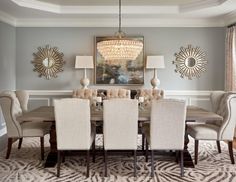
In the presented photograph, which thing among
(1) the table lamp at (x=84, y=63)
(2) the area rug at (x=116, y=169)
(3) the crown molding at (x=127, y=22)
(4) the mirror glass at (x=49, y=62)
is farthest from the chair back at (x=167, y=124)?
(4) the mirror glass at (x=49, y=62)

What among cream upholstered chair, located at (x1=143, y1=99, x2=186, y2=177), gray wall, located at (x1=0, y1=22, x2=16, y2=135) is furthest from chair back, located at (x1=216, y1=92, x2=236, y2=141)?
gray wall, located at (x1=0, y1=22, x2=16, y2=135)

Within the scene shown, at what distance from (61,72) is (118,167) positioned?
11.3ft

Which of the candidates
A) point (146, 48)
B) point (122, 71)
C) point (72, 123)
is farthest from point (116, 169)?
point (146, 48)

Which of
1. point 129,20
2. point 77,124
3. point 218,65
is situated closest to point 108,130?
point 77,124

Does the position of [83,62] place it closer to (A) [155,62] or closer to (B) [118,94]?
(B) [118,94]

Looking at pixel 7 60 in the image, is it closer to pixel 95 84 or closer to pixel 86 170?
pixel 95 84

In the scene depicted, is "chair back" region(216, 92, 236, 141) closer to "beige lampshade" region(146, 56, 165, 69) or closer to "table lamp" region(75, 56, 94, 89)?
"beige lampshade" region(146, 56, 165, 69)

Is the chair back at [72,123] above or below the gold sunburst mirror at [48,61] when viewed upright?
below

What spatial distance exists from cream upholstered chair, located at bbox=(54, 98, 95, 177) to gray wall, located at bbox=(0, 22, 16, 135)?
292 centimetres

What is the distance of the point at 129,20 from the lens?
21.5ft

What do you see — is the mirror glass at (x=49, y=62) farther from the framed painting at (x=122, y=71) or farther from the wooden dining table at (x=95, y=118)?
the wooden dining table at (x=95, y=118)

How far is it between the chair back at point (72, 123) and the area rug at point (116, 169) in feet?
1.34

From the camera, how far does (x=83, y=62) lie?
20.7ft

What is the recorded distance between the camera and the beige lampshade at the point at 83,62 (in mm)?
6297
